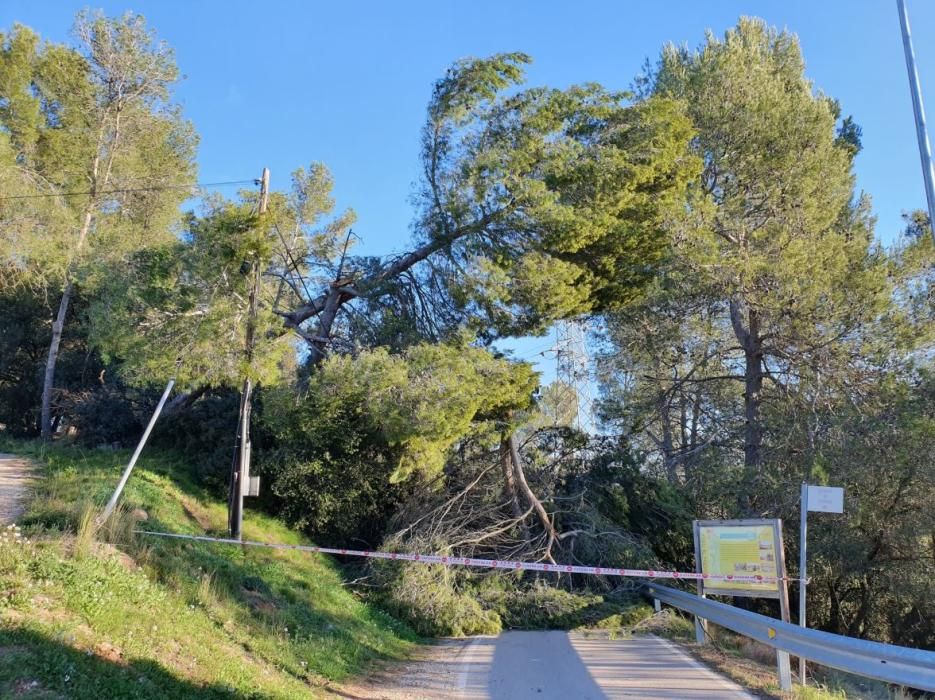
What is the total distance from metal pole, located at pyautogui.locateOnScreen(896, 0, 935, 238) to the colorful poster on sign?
455cm

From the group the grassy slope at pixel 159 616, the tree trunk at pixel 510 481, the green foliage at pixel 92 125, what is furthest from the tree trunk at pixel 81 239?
the tree trunk at pixel 510 481

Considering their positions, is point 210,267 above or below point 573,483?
above

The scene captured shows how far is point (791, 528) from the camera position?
1548cm

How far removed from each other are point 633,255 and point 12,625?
12582mm

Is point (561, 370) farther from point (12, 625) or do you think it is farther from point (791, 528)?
point (12, 625)

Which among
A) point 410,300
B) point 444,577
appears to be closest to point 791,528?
point 444,577

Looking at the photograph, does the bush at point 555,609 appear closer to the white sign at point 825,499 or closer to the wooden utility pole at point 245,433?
the wooden utility pole at point 245,433

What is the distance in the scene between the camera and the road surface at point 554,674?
24.8 feet

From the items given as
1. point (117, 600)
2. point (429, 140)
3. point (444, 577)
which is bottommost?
point (444, 577)

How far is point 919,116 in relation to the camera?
897 cm

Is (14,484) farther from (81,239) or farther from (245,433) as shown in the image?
(81,239)

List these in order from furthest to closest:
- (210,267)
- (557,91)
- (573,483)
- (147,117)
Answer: (147,117) < (573,483) < (557,91) < (210,267)

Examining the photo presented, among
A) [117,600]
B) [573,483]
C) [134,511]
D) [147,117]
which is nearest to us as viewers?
[117,600]

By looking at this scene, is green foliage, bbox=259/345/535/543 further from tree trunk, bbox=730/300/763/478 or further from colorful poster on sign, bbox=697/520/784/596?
tree trunk, bbox=730/300/763/478
